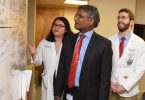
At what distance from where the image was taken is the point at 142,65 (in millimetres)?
2713

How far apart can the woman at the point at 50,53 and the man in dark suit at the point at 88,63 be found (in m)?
0.53

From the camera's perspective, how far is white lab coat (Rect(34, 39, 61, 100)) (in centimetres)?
288

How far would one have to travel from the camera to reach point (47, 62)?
291 cm

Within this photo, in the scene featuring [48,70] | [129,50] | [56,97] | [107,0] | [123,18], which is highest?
[107,0]

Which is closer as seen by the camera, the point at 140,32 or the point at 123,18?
the point at 123,18

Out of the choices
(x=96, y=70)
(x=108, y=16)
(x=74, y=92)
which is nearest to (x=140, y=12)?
(x=108, y=16)

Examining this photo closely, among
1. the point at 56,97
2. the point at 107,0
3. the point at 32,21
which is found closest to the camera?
the point at 56,97

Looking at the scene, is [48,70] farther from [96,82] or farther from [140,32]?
[140,32]

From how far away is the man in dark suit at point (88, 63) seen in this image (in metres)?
2.26

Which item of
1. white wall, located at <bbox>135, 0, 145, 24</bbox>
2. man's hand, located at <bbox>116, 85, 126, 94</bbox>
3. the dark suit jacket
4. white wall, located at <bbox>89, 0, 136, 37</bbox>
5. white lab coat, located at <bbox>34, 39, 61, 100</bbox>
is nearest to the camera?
the dark suit jacket

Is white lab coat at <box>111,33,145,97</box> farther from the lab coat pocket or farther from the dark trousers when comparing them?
the lab coat pocket

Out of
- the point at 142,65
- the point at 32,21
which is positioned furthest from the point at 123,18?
the point at 32,21

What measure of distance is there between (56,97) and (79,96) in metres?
0.30

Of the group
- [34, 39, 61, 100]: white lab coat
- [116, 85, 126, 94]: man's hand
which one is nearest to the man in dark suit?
[116, 85, 126, 94]: man's hand
